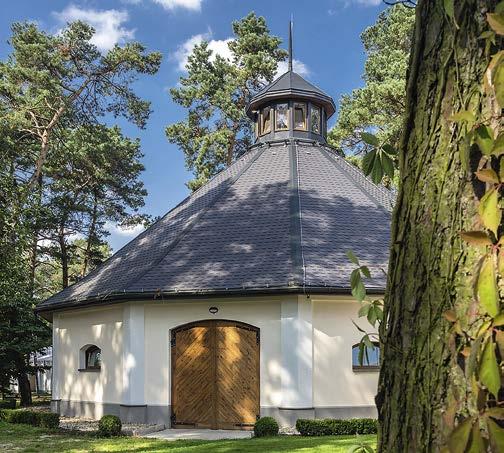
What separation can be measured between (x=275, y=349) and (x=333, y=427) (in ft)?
6.99

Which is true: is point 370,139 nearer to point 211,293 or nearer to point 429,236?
point 429,236

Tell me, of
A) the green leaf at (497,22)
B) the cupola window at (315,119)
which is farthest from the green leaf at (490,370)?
the cupola window at (315,119)

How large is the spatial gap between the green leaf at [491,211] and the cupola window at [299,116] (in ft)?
60.4

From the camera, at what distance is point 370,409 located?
12.6 m

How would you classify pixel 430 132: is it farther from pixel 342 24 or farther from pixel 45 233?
pixel 45 233

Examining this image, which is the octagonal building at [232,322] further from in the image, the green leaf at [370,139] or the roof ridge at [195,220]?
the green leaf at [370,139]

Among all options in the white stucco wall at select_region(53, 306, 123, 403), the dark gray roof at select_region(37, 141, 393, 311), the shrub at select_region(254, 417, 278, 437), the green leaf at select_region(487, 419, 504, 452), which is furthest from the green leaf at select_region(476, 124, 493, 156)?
the white stucco wall at select_region(53, 306, 123, 403)

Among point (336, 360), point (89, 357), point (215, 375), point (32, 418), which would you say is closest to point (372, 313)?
point (336, 360)

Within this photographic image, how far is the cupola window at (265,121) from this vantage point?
1941 centimetres

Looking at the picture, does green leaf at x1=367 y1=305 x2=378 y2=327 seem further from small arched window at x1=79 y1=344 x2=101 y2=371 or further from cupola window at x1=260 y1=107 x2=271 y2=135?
cupola window at x1=260 y1=107 x2=271 y2=135

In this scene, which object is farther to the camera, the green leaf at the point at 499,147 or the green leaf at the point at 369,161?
the green leaf at the point at 369,161

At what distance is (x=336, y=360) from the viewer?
1255cm

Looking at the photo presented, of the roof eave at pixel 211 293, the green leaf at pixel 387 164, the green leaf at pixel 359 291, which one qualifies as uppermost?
the roof eave at pixel 211 293

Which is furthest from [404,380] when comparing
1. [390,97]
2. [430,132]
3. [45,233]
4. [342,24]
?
Result: [45,233]
